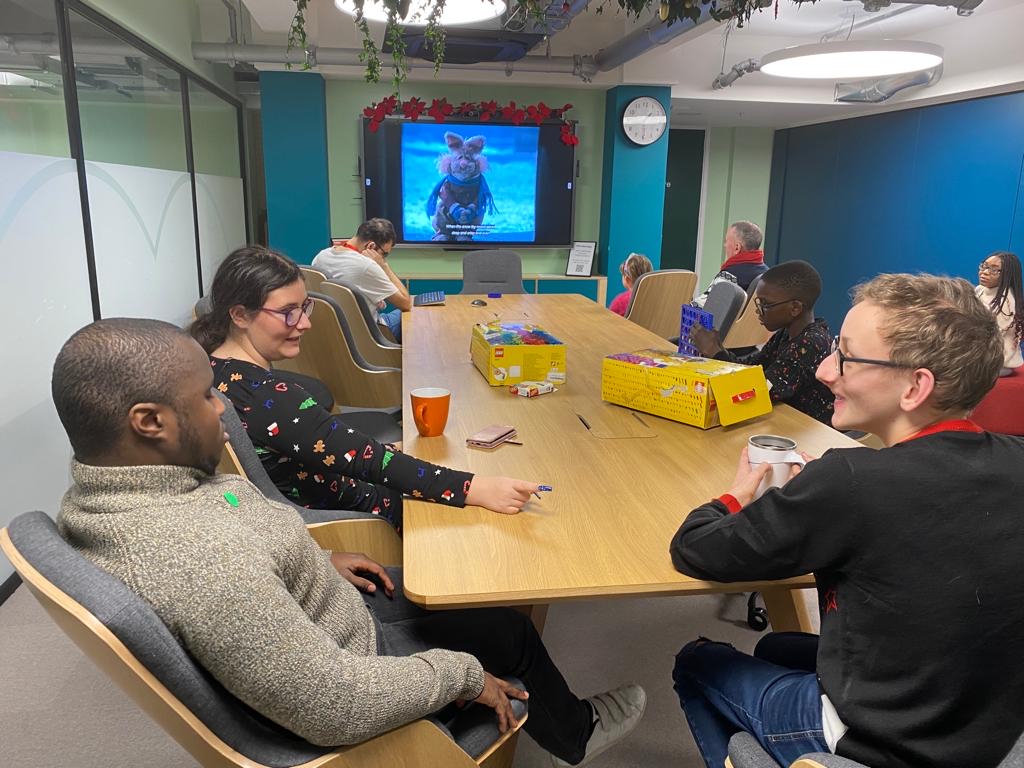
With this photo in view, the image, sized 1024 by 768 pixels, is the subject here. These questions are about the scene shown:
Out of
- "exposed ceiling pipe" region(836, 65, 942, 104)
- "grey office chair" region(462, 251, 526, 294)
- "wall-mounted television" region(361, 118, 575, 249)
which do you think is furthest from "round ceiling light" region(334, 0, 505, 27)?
"exposed ceiling pipe" region(836, 65, 942, 104)

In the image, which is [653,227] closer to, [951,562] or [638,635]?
[638,635]

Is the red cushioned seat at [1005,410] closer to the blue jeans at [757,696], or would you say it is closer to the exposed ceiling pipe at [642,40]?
the exposed ceiling pipe at [642,40]

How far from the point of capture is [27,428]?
2.65 m

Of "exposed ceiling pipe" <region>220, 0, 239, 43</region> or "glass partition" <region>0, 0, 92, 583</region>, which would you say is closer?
"glass partition" <region>0, 0, 92, 583</region>

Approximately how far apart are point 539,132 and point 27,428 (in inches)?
206

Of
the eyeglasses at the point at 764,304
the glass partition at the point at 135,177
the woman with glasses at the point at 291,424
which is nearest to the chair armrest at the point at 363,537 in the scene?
the woman with glasses at the point at 291,424

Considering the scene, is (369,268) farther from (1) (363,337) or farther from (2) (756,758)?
(2) (756,758)

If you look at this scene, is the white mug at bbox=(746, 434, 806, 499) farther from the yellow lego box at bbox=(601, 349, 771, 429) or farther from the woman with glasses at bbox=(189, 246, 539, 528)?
the yellow lego box at bbox=(601, 349, 771, 429)

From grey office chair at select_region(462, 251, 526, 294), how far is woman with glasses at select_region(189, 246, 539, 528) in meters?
3.54

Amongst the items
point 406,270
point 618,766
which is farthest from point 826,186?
point 618,766

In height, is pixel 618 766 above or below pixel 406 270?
below

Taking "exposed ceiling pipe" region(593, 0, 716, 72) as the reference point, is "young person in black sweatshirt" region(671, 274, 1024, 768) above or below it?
below

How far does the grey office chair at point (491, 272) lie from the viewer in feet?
17.8

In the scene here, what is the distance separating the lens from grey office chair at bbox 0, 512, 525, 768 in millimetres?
782
